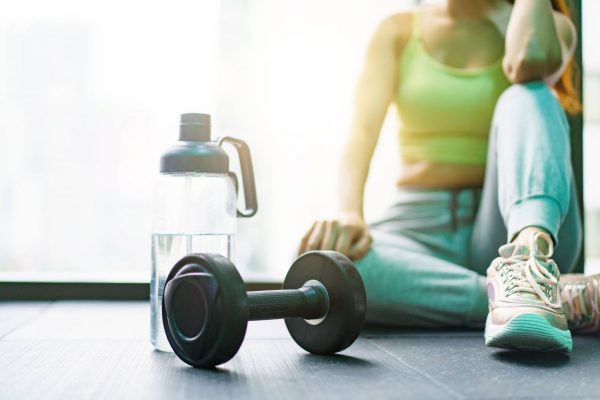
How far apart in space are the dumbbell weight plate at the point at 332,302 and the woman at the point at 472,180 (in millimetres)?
238

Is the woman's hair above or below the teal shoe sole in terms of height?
above

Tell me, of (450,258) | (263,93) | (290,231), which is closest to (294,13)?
(263,93)

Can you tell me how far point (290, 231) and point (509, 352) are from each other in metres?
1.32

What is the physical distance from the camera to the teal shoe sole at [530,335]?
0.99 m

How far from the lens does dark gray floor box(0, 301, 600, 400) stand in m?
0.82

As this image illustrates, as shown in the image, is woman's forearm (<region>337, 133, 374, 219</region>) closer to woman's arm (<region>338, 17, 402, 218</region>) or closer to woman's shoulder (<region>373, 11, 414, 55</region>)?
woman's arm (<region>338, 17, 402, 218</region>)

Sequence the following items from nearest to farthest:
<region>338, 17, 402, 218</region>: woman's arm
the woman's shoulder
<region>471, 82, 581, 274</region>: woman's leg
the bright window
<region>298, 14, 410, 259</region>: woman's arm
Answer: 1. <region>471, 82, 581, 274</region>: woman's leg
2. <region>298, 14, 410, 259</region>: woman's arm
3. <region>338, 17, 402, 218</region>: woman's arm
4. the woman's shoulder
5. the bright window

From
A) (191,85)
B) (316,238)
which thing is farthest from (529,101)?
(191,85)

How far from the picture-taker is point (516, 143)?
1.29 metres

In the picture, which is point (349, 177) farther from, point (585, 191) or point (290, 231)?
point (585, 191)

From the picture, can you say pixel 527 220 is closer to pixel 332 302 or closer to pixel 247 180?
pixel 332 302

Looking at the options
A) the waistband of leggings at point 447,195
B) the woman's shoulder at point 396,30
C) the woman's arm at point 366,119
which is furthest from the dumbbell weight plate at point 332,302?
the woman's shoulder at point 396,30

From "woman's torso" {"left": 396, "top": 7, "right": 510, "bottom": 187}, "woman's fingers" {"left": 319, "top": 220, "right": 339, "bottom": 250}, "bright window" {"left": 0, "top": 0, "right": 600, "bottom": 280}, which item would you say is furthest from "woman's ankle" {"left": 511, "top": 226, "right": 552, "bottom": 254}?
"bright window" {"left": 0, "top": 0, "right": 600, "bottom": 280}

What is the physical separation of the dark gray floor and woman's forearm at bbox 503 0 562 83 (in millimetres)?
572
